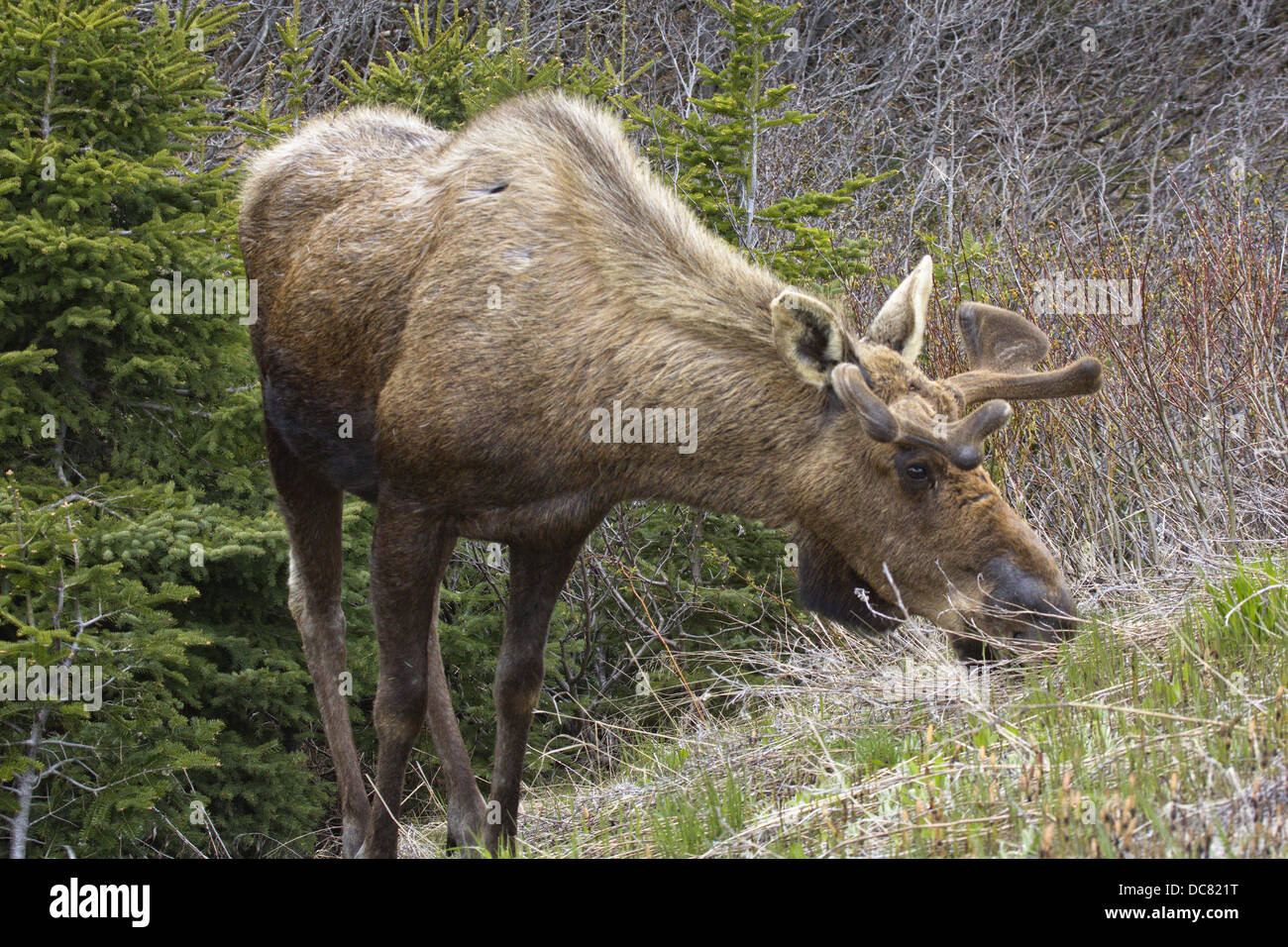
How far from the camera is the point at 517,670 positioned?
5.24 m

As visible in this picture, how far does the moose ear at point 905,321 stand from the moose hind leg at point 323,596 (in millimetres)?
2369

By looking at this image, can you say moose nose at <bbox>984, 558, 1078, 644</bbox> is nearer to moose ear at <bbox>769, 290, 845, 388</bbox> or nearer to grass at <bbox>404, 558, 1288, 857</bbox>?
grass at <bbox>404, 558, 1288, 857</bbox>

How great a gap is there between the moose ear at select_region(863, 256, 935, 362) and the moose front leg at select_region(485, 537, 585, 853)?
4.64ft

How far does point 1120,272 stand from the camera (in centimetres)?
704

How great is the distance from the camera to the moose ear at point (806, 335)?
4.21 metres

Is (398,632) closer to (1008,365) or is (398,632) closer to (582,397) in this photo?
(582,397)

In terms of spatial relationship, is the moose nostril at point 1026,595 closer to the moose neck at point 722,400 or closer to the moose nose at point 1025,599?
the moose nose at point 1025,599

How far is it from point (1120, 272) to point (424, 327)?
4.03 metres

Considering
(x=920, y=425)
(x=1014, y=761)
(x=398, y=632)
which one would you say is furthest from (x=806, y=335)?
(x=398, y=632)

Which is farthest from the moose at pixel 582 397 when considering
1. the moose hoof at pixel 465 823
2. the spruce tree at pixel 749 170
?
the spruce tree at pixel 749 170

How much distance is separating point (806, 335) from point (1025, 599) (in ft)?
3.45
